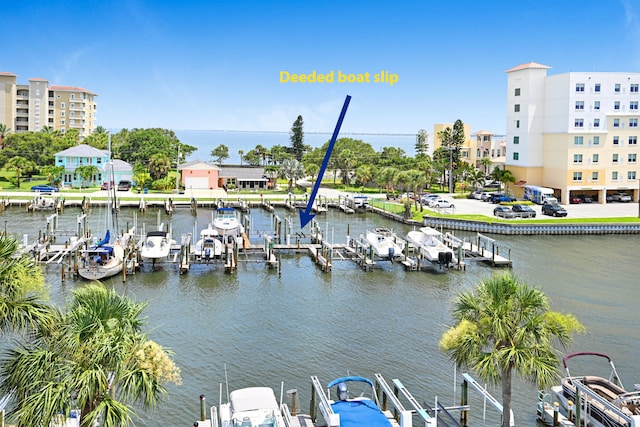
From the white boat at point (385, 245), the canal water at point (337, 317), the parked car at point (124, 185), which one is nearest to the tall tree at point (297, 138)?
the parked car at point (124, 185)

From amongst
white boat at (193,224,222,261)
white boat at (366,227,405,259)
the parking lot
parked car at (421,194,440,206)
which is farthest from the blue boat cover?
parked car at (421,194,440,206)

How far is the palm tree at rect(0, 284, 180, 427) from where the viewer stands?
1158 centimetres

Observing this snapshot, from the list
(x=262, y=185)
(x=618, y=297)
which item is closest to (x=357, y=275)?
(x=618, y=297)

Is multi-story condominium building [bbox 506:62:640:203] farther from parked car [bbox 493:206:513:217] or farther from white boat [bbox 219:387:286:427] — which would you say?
white boat [bbox 219:387:286:427]

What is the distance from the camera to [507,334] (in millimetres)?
15734

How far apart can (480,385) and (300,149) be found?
10655 centimetres

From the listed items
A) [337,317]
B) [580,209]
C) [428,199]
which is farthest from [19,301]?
[580,209]

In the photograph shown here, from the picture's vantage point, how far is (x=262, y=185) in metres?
92.1

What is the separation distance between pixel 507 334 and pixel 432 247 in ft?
87.1

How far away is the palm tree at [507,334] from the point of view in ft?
50.8

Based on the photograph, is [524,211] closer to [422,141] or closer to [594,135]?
[594,135]

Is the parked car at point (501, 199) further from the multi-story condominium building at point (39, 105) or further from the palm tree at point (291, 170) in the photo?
the multi-story condominium building at point (39, 105)

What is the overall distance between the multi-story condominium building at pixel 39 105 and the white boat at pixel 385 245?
11189 cm

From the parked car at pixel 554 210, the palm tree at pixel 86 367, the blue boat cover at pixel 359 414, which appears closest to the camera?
the palm tree at pixel 86 367
